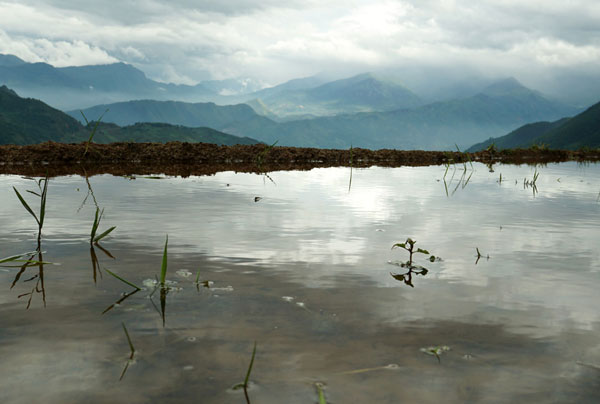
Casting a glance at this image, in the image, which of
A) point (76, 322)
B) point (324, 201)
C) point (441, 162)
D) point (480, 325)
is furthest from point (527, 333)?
point (441, 162)

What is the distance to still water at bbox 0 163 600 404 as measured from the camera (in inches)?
86.6

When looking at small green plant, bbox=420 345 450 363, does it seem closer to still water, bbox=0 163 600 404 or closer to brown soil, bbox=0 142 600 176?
still water, bbox=0 163 600 404

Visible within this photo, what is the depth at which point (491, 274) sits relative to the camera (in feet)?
13.0

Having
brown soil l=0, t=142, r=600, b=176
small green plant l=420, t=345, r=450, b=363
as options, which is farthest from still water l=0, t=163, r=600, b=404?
brown soil l=0, t=142, r=600, b=176

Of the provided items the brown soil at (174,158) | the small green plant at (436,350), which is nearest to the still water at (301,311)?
the small green plant at (436,350)

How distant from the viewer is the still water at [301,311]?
86.6 inches

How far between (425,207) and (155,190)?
5.38 meters

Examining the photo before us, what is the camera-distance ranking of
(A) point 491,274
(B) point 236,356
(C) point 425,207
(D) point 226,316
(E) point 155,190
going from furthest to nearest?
1. (E) point 155,190
2. (C) point 425,207
3. (A) point 491,274
4. (D) point 226,316
5. (B) point 236,356

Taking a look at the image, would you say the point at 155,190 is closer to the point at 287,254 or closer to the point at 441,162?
the point at 287,254

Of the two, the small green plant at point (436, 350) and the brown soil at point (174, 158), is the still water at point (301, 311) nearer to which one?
the small green plant at point (436, 350)

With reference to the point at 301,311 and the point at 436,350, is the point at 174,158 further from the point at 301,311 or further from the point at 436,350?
the point at 436,350

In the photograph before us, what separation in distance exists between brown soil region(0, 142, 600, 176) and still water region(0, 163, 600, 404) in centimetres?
769

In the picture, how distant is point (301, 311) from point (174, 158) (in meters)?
15.6

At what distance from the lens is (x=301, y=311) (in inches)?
122
